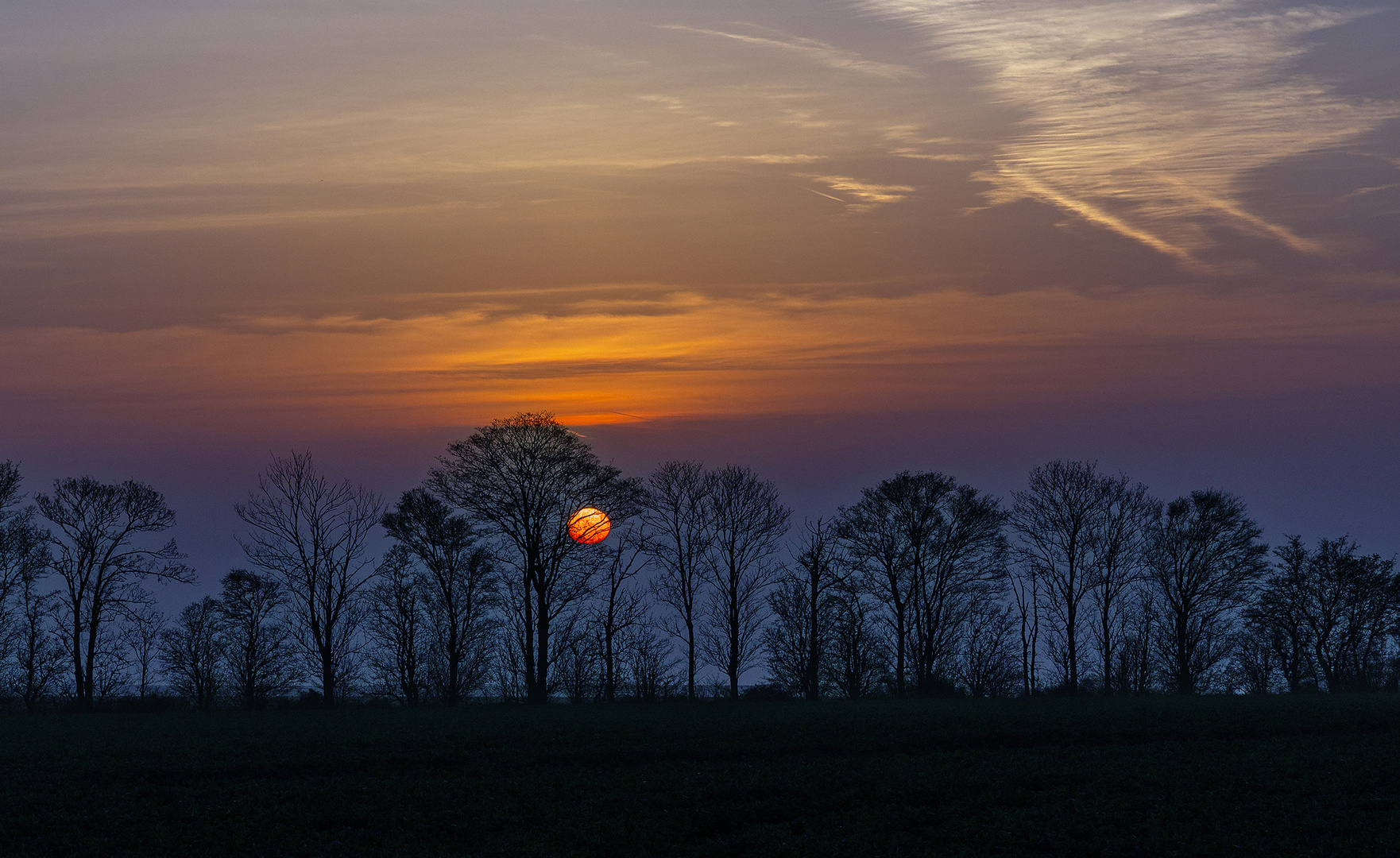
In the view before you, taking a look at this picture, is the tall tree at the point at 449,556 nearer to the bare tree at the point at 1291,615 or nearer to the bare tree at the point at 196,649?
the bare tree at the point at 196,649

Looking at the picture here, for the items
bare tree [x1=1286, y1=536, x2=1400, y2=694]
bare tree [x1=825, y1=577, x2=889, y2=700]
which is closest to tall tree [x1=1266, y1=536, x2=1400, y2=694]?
bare tree [x1=1286, y1=536, x2=1400, y2=694]

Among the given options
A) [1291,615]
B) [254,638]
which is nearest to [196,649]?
[254,638]

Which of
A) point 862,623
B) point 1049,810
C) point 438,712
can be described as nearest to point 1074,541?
point 862,623

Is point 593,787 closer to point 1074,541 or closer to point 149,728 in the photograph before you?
point 149,728

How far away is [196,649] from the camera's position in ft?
273

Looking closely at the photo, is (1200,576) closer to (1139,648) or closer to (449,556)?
(1139,648)

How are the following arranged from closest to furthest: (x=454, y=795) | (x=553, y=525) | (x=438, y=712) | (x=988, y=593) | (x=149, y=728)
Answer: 1. (x=454, y=795)
2. (x=149, y=728)
3. (x=438, y=712)
4. (x=553, y=525)
5. (x=988, y=593)

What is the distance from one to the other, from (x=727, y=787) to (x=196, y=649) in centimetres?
7115

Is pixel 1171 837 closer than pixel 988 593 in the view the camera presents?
Yes

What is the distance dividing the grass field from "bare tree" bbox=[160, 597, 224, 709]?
46.3m

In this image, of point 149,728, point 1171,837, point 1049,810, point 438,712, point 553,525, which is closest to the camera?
point 1171,837

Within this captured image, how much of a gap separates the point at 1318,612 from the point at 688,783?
70.1 m

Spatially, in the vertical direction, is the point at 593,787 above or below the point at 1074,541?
below

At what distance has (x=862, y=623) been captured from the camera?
7694cm
